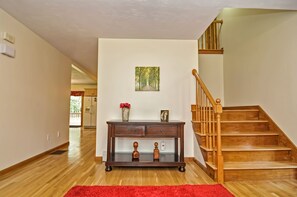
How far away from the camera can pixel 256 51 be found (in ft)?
12.0

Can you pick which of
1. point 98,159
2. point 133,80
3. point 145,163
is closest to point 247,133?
point 145,163

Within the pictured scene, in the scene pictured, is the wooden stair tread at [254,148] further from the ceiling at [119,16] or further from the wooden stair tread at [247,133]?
the ceiling at [119,16]

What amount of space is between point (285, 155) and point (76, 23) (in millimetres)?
3743

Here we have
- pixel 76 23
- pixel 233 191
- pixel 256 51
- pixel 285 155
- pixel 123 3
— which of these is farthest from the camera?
pixel 256 51

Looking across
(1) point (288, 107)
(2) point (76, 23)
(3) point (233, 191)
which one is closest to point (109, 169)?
(3) point (233, 191)

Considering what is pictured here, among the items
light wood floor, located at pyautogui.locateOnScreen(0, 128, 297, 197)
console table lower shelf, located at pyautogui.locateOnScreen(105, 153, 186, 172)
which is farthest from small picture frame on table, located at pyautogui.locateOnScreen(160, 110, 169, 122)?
light wood floor, located at pyautogui.locateOnScreen(0, 128, 297, 197)

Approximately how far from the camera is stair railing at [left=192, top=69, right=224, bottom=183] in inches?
98.6

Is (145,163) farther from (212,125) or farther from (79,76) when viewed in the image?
(79,76)

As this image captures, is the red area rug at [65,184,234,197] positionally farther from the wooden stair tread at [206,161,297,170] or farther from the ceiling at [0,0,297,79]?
the ceiling at [0,0,297,79]

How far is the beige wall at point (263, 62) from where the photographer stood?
2869mm

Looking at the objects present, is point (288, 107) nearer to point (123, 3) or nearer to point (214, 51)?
point (214, 51)

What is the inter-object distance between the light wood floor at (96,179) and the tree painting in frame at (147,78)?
146cm

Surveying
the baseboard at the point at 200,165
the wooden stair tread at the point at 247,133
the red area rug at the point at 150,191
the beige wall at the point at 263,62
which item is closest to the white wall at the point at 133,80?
the baseboard at the point at 200,165

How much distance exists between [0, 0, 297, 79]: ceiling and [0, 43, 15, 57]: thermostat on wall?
49 cm
